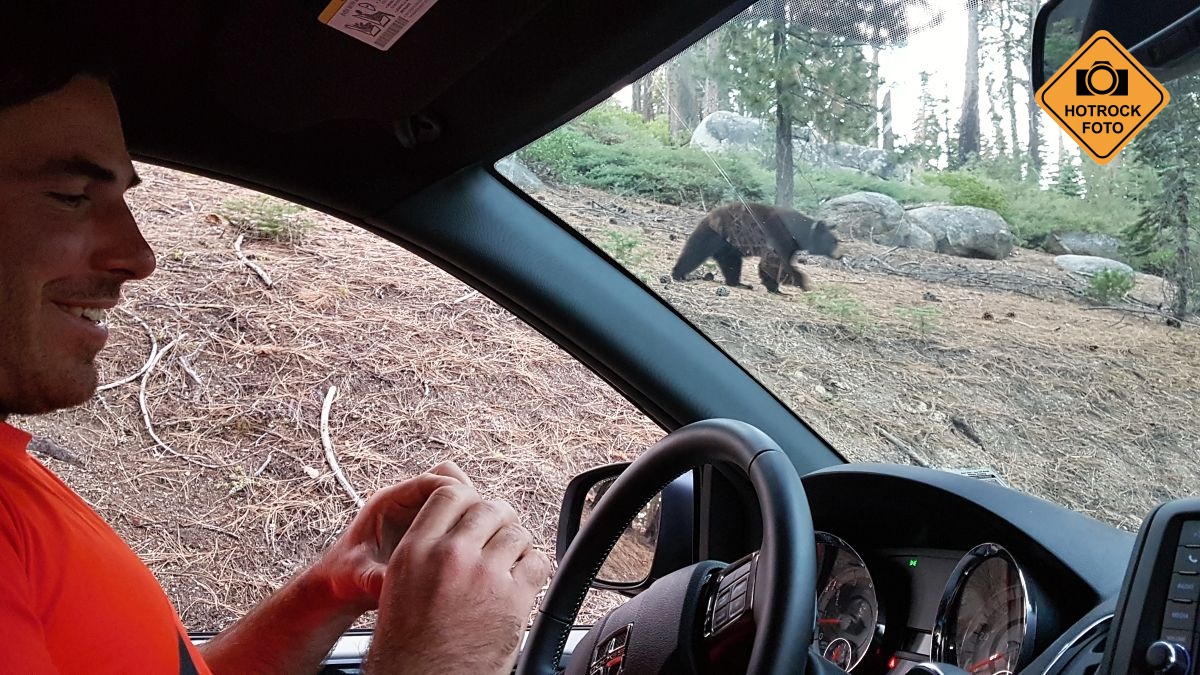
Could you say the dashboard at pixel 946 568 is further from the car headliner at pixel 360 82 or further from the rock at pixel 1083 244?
the car headliner at pixel 360 82

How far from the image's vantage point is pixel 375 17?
157 cm

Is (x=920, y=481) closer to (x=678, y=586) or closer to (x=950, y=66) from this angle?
(x=678, y=586)

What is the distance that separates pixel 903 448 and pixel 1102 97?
40.8 inches

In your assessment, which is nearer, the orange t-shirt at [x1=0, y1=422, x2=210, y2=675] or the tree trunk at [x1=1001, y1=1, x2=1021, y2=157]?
the orange t-shirt at [x1=0, y1=422, x2=210, y2=675]

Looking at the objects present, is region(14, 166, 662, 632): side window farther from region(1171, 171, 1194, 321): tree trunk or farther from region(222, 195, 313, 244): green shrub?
region(1171, 171, 1194, 321): tree trunk

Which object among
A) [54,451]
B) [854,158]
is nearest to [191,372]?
[54,451]

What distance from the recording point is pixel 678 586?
1483 mm

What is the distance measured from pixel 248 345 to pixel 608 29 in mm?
2439

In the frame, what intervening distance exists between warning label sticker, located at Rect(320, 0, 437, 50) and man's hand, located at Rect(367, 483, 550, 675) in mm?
722

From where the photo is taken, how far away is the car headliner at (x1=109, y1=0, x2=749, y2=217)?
5.23 ft

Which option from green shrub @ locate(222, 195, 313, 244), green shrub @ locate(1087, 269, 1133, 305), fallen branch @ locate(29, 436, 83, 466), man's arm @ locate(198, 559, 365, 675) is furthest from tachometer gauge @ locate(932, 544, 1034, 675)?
fallen branch @ locate(29, 436, 83, 466)

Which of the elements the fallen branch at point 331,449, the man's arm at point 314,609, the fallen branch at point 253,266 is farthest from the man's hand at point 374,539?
the fallen branch at point 253,266

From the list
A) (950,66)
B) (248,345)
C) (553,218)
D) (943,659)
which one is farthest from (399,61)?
(248,345)

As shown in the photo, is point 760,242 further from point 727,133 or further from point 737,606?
point 737,606
